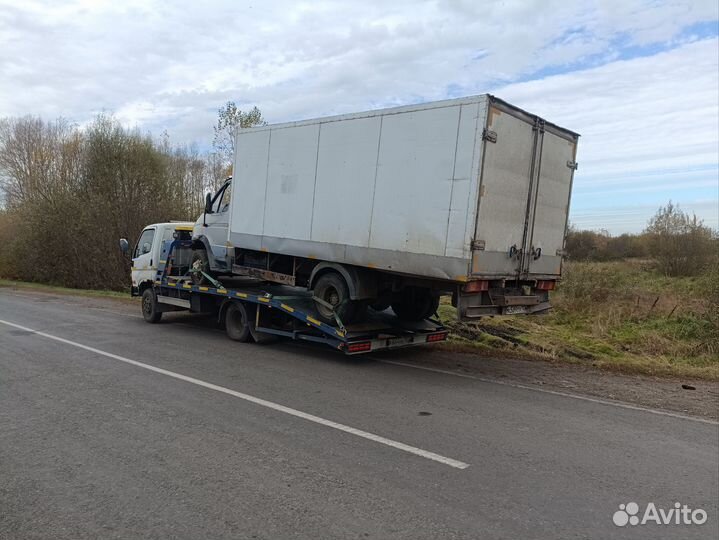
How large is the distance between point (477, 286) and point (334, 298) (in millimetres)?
2525

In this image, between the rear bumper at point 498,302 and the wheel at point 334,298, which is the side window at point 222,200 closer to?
the wheel at point 334,298

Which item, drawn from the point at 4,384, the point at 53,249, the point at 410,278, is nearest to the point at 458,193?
the point at 410,278

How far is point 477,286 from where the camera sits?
23.9ft

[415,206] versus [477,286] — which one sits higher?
[415,206]

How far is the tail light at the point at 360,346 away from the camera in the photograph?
822cm

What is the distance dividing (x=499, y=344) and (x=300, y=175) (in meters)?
5.09

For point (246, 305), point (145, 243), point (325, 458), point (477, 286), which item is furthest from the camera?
point (145, 243)

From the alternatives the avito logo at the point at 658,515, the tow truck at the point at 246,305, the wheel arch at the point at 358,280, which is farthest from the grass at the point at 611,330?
the avito logo at the point at 658,515

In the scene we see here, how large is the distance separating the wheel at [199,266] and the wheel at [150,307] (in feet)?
5.70

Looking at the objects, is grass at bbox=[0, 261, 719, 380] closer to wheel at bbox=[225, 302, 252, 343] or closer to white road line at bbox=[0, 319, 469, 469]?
wheel at bbox=[225, 302, 252, 343]

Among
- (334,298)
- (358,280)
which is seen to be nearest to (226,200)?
(334,298)

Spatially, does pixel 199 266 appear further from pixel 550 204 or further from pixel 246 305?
pixel 550 204

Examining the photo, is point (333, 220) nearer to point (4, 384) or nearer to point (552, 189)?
point (552, 189)

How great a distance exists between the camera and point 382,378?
7598 millimetres
